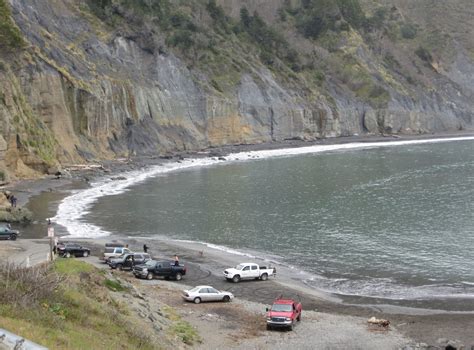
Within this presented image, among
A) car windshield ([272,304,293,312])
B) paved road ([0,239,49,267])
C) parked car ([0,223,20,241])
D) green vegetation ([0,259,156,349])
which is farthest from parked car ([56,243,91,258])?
green vegetation ([0,259,156,349])

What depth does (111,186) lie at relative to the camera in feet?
245

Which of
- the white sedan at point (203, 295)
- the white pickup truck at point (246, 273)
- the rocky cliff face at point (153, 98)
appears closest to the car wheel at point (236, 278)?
the white pickup truck at point (246, 273)

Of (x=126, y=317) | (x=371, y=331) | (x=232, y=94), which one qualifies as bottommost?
(x=371, y=331)

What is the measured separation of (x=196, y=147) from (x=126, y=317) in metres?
100

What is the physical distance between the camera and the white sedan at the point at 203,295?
30.0 m

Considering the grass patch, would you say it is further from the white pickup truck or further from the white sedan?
the white pickup truck

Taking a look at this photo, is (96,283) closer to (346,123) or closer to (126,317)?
(126,317)

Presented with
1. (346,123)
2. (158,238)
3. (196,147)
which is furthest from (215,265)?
(346,123)

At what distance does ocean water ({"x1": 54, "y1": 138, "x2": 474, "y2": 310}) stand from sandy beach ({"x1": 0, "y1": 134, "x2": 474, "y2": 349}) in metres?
2.58

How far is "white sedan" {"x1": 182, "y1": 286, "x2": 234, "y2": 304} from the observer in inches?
1179

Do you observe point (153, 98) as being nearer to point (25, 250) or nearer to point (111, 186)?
point (111, 186)

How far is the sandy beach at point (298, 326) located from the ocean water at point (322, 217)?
258 cm

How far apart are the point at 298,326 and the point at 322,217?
34239 mm

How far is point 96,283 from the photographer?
23.3 metres
